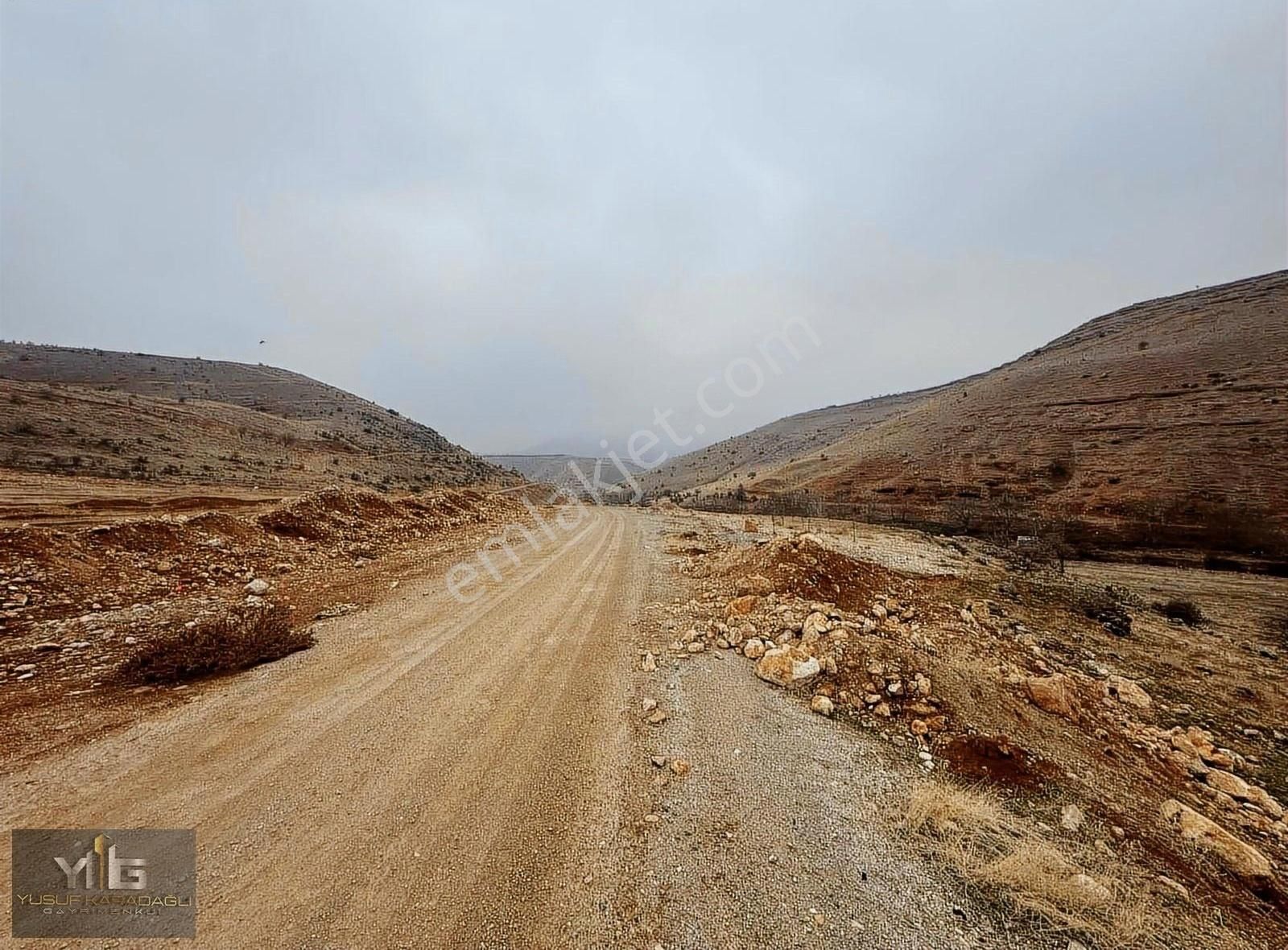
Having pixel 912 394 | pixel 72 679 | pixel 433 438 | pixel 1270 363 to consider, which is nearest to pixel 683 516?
pixel 72 679

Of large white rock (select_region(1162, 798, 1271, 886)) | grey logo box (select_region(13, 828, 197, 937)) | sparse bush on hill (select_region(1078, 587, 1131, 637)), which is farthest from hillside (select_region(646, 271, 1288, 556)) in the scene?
grey logo box (select_region(13, 828, 197, 937))

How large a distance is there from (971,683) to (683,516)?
2175 cm

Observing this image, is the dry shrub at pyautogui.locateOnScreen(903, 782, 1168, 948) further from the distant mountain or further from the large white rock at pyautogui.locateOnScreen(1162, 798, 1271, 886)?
the distant mountain

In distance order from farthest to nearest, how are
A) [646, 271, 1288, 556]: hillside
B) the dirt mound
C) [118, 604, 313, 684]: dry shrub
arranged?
[646, 271, 1288, 556]: hillside < the dirt mound < [118, 604, 313, 684]: dry shrub

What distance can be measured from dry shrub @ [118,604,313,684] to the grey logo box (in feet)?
8.01

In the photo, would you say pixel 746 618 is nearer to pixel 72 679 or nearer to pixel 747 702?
pixel 747 702

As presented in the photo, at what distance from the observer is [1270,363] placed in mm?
25375

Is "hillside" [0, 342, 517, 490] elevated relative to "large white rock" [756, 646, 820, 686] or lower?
elevated

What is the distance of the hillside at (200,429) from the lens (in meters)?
18.5

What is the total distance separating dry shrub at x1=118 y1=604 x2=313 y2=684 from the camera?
5230 mm

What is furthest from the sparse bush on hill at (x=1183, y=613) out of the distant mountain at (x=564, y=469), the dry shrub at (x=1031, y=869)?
the distant mountain at (x=564, y=469)

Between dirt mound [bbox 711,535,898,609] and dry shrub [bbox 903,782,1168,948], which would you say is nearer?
dry shrub [bbox 903,782,1168,948]

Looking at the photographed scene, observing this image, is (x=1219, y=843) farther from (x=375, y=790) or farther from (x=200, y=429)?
(x=200, y=429)

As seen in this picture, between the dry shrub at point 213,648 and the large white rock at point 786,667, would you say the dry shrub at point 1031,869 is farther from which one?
the dry shrub at point 213,648
